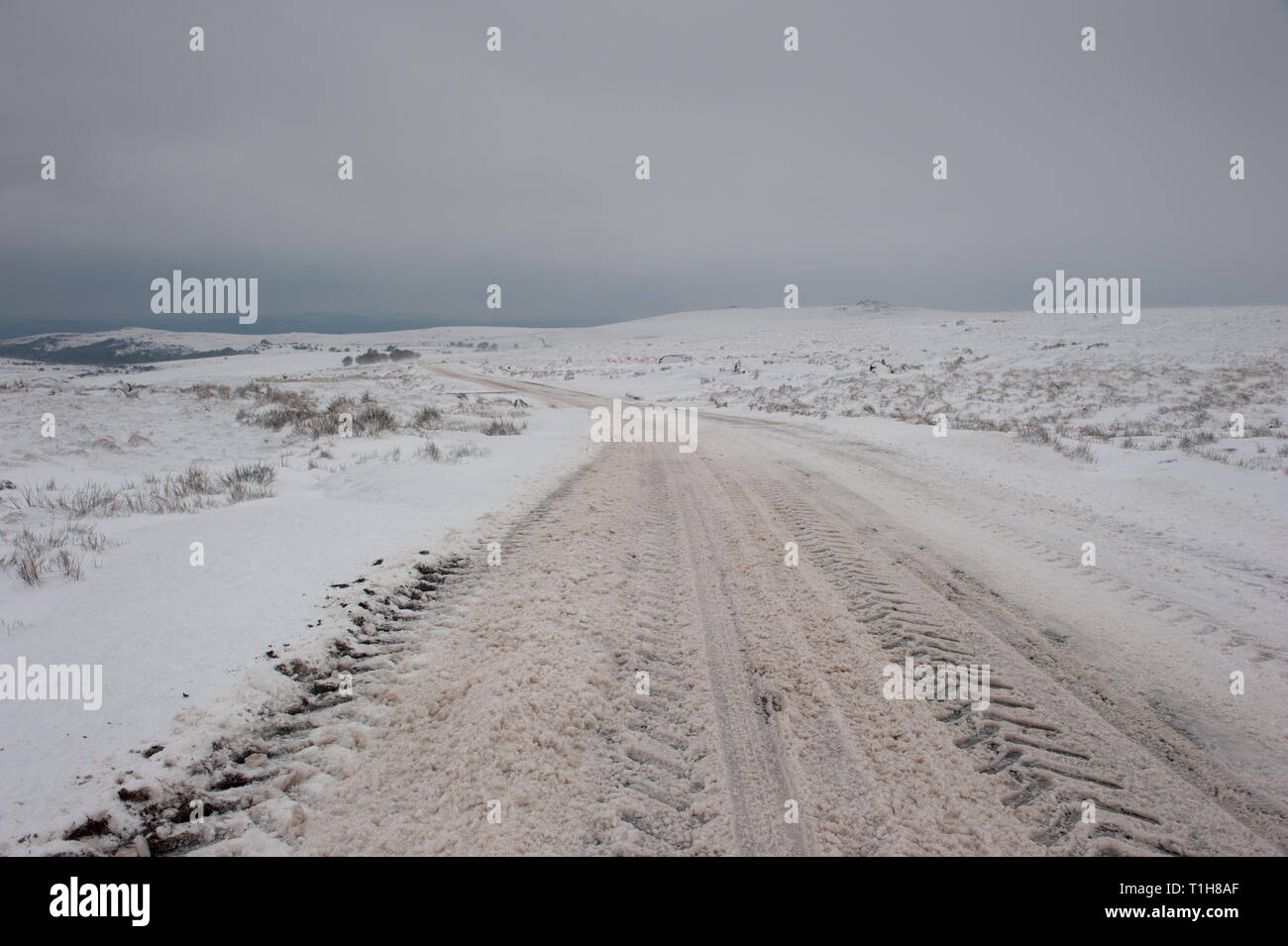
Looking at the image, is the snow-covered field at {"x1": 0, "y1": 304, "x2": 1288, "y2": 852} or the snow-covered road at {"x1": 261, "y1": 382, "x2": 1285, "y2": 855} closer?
the snow-covered road at {"x1": 261, "y1": 382, "x2": 1285, "y2": 855}

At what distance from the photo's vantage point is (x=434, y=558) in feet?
17.8

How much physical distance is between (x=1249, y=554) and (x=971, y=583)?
3.47m

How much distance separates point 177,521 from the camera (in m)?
5.90

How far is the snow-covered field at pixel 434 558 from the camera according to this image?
2619mm

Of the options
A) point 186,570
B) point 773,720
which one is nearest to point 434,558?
point 186,570

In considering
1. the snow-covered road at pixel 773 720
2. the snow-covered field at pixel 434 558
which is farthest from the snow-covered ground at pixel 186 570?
the snow-covered road at pixel 773 720

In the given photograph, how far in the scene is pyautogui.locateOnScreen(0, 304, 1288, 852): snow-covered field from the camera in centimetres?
262

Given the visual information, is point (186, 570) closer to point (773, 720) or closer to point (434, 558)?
point (434, 558)

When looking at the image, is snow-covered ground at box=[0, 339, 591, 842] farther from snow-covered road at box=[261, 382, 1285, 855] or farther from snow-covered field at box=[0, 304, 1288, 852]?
snow-covered road at box=[261, 382, 1285, 855]

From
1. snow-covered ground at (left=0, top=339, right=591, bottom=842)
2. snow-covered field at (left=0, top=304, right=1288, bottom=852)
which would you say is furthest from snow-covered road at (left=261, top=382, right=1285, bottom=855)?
snow-covered ground at (left=0, top=339, right=591, bottom=842)

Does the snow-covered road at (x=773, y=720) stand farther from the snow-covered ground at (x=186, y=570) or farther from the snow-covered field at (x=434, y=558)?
the snow-covered ground at (x=186, y=570)

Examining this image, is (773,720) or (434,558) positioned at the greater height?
(434,558)
